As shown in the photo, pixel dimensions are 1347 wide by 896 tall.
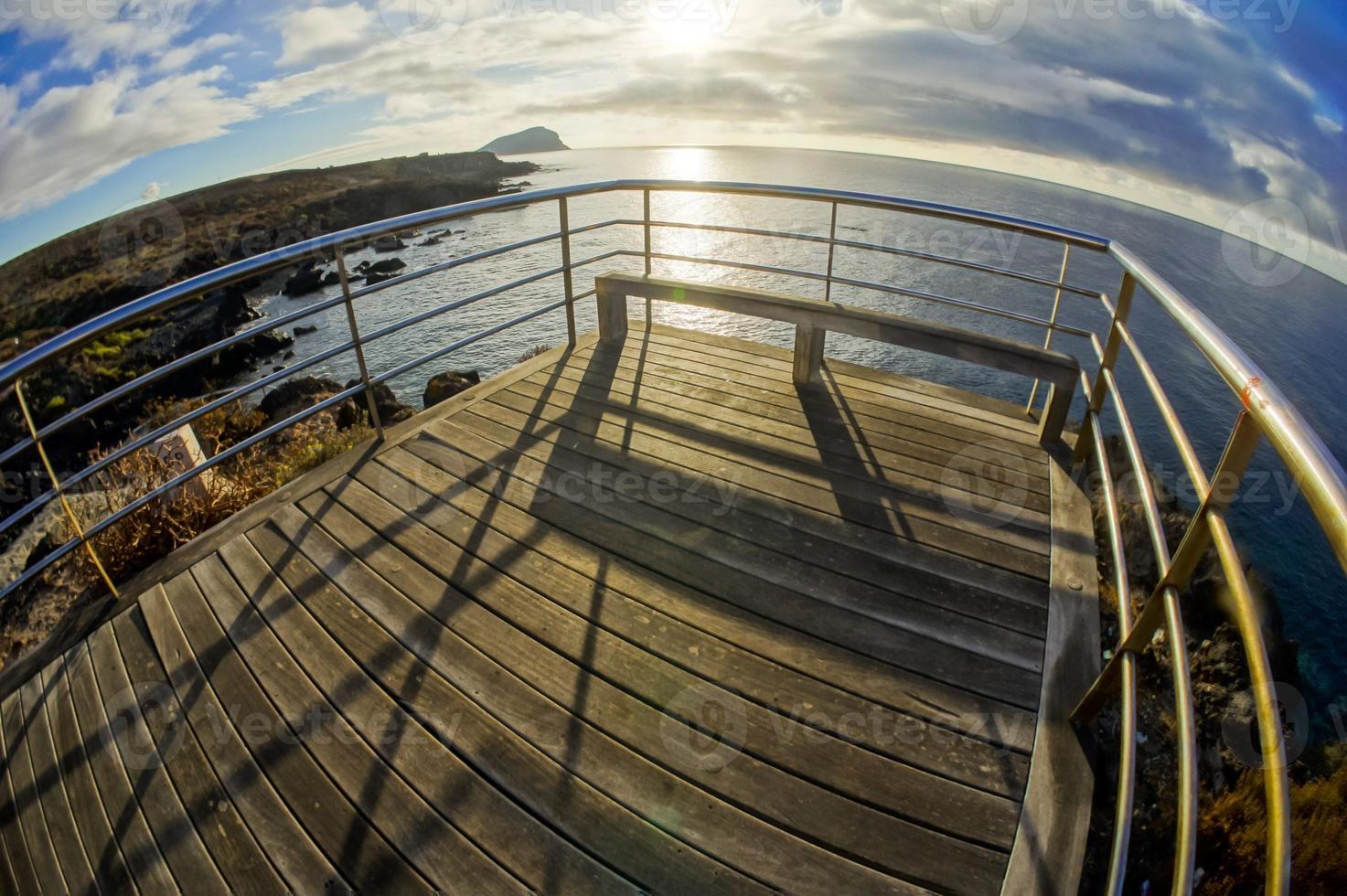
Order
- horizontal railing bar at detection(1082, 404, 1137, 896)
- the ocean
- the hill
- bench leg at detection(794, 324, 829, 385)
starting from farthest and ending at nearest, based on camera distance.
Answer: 1. the hill
2. the ocean
3. bench leg at detection(794, 324, 829, 385)
4. horizontal railing bar at detection(1082, 404, 1137, 896)

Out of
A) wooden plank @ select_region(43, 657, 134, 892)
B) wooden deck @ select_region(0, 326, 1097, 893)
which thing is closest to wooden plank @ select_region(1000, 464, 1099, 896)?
wooden deck @ select_region(0, 326, 1097, 893)

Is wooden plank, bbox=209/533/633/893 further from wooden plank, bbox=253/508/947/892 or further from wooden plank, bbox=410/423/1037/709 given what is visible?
wooden plank, bbox=410/423/1037/709

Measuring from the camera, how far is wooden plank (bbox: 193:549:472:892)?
1.70 m

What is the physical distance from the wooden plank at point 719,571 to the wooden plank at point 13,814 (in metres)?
1.88

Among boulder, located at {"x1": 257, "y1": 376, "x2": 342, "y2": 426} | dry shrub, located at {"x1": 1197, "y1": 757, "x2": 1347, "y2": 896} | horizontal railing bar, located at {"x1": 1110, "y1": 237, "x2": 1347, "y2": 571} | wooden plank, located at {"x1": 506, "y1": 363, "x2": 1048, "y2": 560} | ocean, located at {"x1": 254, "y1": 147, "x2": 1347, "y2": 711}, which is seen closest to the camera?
horizontal railing bar, located at {"x1": 1110, "y1": 237, "x2": 1347, "y2": 571}

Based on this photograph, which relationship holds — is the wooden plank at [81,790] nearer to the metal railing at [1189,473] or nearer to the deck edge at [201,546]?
the deck edge at [201,546]

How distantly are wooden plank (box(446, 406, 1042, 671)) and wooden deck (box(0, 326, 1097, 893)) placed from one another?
0.01 metres

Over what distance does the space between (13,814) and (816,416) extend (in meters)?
3.78

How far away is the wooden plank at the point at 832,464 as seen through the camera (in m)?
2.88

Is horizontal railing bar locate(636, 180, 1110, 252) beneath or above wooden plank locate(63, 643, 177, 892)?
above

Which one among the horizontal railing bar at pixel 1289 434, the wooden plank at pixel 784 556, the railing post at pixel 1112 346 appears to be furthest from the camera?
the railing post at pixel 1112 346

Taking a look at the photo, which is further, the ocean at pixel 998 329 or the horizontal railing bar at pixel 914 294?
the ocean at pixel 998 329

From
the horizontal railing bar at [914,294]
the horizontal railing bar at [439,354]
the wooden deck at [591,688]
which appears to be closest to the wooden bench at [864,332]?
the horizontal railing bar at [914,294]

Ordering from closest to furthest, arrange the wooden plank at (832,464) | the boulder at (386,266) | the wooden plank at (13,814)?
the wooden plank at (13,814)
the wooden plank at (832,464)
the boulder at (386,266)
